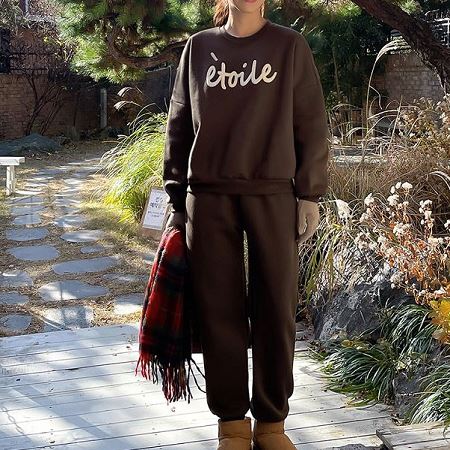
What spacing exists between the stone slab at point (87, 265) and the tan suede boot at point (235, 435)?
132 inches

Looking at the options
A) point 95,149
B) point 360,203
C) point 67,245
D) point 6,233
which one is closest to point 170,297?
point 360,203

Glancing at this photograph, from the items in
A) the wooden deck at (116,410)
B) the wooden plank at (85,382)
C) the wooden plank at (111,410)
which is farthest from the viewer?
the wooden plank at (85,382)

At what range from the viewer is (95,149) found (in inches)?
540

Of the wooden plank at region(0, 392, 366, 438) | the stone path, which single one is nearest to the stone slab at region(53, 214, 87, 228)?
the stone path

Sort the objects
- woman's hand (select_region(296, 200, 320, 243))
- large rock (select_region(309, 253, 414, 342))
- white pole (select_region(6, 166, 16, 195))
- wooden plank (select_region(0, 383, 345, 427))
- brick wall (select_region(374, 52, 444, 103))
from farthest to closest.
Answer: brick wall (select_region(374, 52, 444, 103)) → white pole (select_region(6, 166, 16, 195)) → large rock (select_region(309, 253, 414, 342)) → wooden plank (select_region(0, 383, 345, 427)) → woman's hand (select_region(296, 200, 320, 243))

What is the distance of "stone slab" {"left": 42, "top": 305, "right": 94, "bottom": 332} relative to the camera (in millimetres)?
4602

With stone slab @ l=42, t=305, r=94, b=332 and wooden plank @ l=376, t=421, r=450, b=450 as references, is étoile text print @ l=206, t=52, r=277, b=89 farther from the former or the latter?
stone slab @ l=42, t=305, r=94, b=332

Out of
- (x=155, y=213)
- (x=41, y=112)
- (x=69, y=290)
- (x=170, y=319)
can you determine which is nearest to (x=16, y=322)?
(x=69, y=290)

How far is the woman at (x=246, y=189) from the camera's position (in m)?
2.38

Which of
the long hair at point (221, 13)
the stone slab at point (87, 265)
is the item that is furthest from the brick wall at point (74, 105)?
the long hair at point (221, 13)

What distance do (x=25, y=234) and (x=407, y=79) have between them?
26.3 feet

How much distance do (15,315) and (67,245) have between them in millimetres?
1771

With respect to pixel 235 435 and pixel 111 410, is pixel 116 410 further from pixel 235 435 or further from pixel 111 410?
pixel 235 435

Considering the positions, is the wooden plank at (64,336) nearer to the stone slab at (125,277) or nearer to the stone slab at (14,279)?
the stone slab at (125,277)
